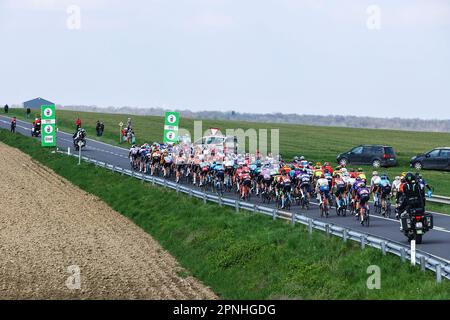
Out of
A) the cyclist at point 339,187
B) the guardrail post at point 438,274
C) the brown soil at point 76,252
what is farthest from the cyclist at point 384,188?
the guardrail post at point 438,274

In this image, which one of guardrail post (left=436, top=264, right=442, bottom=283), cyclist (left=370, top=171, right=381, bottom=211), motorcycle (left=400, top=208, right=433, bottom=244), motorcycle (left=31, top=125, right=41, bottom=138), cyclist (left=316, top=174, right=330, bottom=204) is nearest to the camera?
guardrail post (left=436, top=264, right=442, bottom=283)

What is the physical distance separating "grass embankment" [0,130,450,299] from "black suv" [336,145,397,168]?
2027 cm

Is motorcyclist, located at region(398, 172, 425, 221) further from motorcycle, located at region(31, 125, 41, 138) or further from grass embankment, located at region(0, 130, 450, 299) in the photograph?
motorcycle, located at region(31, 125, 41, 138)

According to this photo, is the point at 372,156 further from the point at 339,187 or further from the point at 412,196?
the point at 412,196

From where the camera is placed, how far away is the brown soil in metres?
25.7

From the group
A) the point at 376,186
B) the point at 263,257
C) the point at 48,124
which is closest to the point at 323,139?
the point at 48,124

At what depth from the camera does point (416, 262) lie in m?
22.1

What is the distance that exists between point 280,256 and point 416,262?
527cm

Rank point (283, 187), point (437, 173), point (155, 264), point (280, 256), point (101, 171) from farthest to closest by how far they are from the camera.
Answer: point (437, 173) < point (101, 171) < point (283, 187) < point (155, 264) < point (280, 256)

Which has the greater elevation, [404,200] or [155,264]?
[404,200]

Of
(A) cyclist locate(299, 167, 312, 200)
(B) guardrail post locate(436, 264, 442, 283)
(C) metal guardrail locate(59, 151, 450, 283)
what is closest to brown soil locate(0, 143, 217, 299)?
(C) metal guardrail locate(59, 151, 450, 283)

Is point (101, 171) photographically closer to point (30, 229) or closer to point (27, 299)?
point (30, 229)

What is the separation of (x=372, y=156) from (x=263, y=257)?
3226cm
